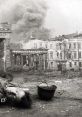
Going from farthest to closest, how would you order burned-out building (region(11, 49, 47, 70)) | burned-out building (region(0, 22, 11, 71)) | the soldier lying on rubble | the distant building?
the distant building
burned-out building (region(11, 49, 47, 70))
burned-out building (region(0, 22, 11, 71))
the soldier lying on rubble

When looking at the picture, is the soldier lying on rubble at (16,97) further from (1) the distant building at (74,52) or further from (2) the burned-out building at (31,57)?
(1) the distant building at (74,52)

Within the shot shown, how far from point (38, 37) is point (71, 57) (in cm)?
1116

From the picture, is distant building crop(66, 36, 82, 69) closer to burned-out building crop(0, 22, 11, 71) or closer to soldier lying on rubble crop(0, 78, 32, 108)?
burned-out building crop(0, 22, 11, 71)

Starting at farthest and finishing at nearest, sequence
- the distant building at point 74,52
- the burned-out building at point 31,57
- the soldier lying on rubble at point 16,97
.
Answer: the distant building at point 74,52 < the burned-out building at point 31,57 < the soldier lying on rubble at point 16,97

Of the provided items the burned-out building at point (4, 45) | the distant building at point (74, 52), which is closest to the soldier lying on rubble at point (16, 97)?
the burned-out building at point (4, 45)

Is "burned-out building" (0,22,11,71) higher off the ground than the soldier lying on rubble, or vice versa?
"burned-out building" (0,22,11,71)

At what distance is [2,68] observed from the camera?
36875mm

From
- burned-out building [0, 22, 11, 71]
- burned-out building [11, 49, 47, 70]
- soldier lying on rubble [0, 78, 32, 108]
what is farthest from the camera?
burned-out building [11, 49, 47, 70]

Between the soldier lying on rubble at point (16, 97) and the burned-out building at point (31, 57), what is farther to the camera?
the burned-out building at point (31, 57)

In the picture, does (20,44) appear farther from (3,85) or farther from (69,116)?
(69,116)

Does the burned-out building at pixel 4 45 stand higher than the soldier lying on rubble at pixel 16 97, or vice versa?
the burned-out building at pixel 4 45

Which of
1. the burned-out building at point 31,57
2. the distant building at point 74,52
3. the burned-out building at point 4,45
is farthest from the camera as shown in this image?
the distant building at point 74,52

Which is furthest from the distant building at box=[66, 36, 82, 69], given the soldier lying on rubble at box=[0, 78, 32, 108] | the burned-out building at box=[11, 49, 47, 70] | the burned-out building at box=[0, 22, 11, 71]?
the soldier lying on rubble at box=[0, 78, 32, 108]

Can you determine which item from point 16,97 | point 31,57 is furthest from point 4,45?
point 16,97
